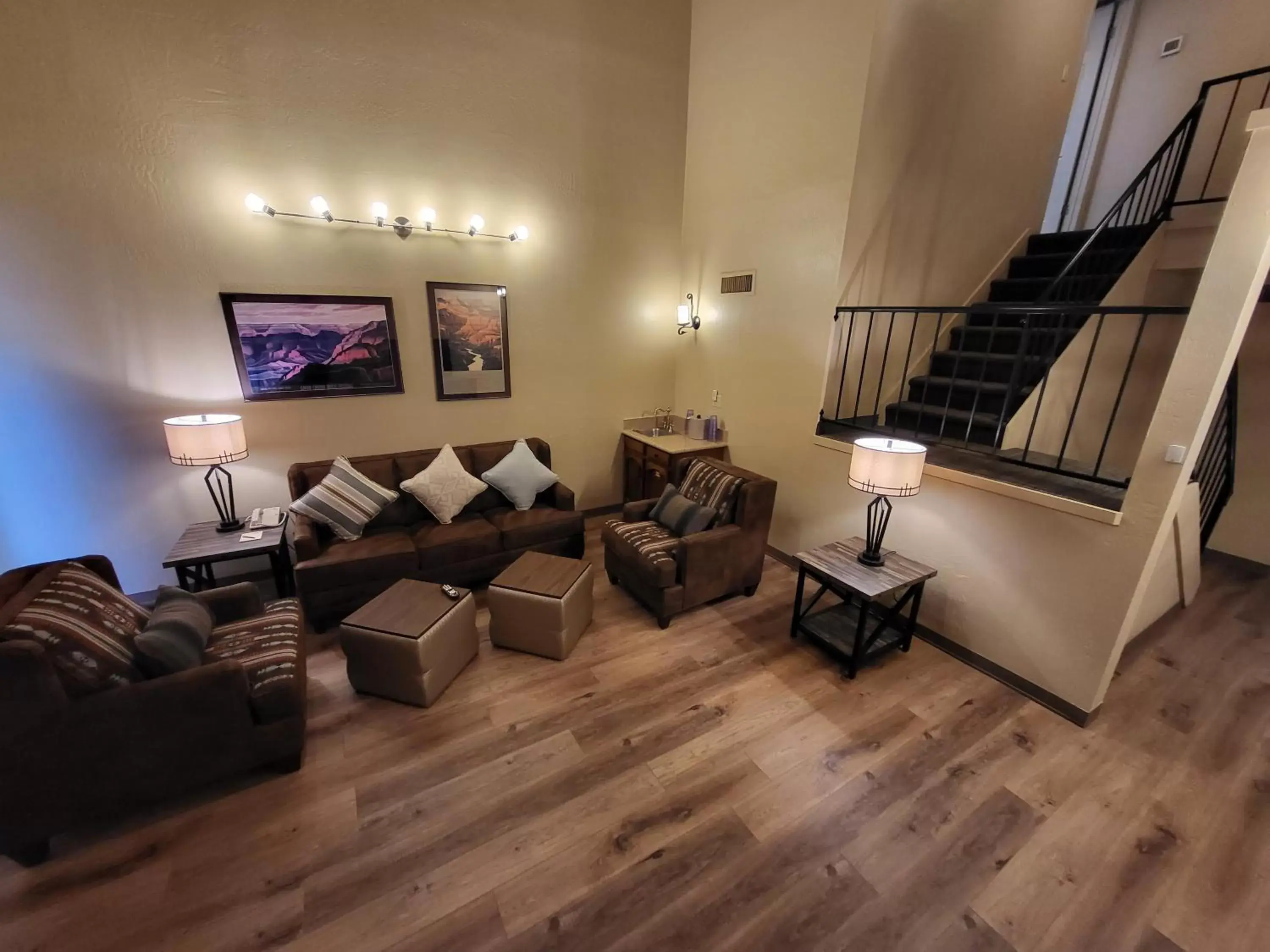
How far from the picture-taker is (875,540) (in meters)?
2.95

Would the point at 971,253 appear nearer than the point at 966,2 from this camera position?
No

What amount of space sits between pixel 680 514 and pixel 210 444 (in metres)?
2.88

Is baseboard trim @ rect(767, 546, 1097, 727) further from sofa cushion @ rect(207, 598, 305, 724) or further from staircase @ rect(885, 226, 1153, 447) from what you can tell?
sofa cushion @ rect(207, 598, 305, 724)

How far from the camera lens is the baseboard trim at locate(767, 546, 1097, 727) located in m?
2.38

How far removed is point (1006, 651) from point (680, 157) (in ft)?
14.7

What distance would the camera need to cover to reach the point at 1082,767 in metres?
2.14

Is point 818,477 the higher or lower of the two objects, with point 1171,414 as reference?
lower

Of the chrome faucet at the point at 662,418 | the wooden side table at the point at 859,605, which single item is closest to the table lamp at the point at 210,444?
the chrome faucet at the point at 662,418

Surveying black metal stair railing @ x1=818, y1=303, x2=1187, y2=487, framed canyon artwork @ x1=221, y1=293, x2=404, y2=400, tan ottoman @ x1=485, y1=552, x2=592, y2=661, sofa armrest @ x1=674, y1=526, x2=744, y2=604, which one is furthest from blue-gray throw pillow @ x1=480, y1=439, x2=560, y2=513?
black metal stair railing @ x1=818, y1=303, x2=1187, y2=487

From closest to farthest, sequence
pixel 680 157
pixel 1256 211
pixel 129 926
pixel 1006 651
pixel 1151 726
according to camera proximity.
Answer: pixel 129 926, pixel 1256 211, pixel 1151 726, pixel 1006 651, pixel 680 157

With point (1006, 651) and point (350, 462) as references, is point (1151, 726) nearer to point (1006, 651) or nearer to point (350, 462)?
point (1006, 651)

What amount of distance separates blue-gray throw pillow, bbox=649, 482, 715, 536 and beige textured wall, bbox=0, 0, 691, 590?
58.8 inches

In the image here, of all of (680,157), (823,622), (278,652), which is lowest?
(823,622)

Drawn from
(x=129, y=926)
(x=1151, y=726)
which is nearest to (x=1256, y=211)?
(x=1151, y=726)
